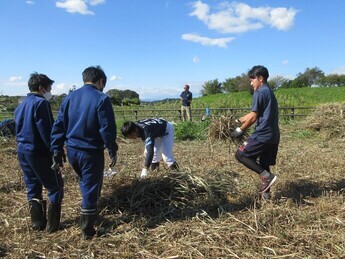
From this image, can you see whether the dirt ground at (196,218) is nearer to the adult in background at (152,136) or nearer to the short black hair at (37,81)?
the adult in background at (152,136)

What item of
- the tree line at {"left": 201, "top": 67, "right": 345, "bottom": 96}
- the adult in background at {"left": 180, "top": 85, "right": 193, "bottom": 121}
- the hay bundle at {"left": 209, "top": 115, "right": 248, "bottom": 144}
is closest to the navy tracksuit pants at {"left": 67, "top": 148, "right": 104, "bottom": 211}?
the hay bundle at {"left": 209, "top": 115, "right": 248, "bottom": 144}

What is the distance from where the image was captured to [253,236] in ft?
11.5

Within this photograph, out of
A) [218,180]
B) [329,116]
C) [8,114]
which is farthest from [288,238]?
→ [8,114]

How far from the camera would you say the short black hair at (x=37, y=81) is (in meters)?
4.07

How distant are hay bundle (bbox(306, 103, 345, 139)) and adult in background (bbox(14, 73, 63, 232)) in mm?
9041

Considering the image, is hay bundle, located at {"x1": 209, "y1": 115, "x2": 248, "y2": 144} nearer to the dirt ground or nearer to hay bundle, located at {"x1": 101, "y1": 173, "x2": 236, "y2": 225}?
the dirt ground

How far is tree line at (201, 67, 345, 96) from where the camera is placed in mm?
63219

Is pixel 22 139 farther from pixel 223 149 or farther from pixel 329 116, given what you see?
pixel 329 116

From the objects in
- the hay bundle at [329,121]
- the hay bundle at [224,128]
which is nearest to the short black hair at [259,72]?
the hay bundle at [224,128]

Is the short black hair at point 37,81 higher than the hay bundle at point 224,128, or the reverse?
the short black hair at point 37,81

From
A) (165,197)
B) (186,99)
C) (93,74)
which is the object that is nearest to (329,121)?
(186,99)

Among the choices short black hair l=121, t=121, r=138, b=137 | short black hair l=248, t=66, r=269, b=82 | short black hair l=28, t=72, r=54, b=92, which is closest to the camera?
short black hair l=28, t=72, r=54, b=92

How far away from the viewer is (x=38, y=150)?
4.02 metres

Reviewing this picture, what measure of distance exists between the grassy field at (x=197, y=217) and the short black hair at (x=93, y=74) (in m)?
1.61
